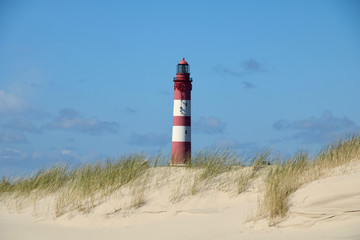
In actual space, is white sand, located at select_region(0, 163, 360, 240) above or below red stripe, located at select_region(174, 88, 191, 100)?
below

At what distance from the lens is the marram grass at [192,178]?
327 inches

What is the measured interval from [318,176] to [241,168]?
2108 mm

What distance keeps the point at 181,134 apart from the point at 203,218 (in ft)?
30.0

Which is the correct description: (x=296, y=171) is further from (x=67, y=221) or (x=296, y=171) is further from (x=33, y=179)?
(x=33, y=179)

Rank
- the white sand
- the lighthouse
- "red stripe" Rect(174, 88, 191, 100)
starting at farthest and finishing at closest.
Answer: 1. "red stripe" Rect(174, 88, 191, 100)
2. the lighthouse
3. the white sand

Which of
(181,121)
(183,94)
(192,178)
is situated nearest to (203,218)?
(192,178)

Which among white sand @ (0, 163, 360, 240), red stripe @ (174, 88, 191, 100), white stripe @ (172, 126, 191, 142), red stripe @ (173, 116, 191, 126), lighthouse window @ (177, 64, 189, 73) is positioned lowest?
white sand @ (0, 163, 360, 240)

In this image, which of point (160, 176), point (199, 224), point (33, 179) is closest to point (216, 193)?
point (199, 224)

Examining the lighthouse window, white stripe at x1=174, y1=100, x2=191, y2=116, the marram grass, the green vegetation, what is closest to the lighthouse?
white stripe at x1=174, y1=100, x2=191, y2=116

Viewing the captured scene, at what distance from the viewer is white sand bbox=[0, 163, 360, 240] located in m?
6.91

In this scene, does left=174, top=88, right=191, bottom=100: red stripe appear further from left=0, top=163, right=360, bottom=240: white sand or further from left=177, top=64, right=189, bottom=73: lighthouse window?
left=0, top=163, right=360, bottom=240: white sand

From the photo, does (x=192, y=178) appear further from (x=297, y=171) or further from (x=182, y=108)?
(x=182, y=108)

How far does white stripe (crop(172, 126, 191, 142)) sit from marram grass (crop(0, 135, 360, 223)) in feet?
18.7

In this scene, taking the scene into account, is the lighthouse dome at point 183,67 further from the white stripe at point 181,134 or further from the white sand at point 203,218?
the white sand at point 203,218
